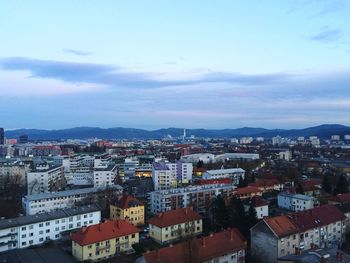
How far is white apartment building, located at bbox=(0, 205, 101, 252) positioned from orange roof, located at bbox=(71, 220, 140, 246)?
2.38m

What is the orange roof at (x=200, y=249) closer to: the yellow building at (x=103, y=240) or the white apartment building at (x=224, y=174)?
the yellow building at (x=103, y=240)

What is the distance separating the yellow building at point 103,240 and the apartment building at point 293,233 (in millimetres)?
5422

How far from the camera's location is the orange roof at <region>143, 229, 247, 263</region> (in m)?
11.2

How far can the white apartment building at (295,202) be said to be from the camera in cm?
2145

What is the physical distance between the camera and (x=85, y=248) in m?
14.0

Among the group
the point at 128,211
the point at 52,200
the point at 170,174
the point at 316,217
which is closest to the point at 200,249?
the point at 316,217

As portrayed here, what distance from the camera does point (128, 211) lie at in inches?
765

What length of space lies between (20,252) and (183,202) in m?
10.6

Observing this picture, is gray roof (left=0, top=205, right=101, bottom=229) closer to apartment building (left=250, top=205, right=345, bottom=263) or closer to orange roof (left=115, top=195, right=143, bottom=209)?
orange roof (left=115, top=195, right=143, bottom=209)

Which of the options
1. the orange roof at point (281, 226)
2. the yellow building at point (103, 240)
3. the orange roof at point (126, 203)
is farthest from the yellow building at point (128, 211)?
the orange roof at point (281, 226)

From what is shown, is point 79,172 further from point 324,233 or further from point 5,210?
point 324,233

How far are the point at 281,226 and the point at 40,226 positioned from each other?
10863 millimetres

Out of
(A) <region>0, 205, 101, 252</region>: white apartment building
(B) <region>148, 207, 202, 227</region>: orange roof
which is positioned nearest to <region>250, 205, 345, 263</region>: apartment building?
(B) <region>148, 207, 202, 227</region>: orange roof

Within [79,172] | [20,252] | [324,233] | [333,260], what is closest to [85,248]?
[20,252]
